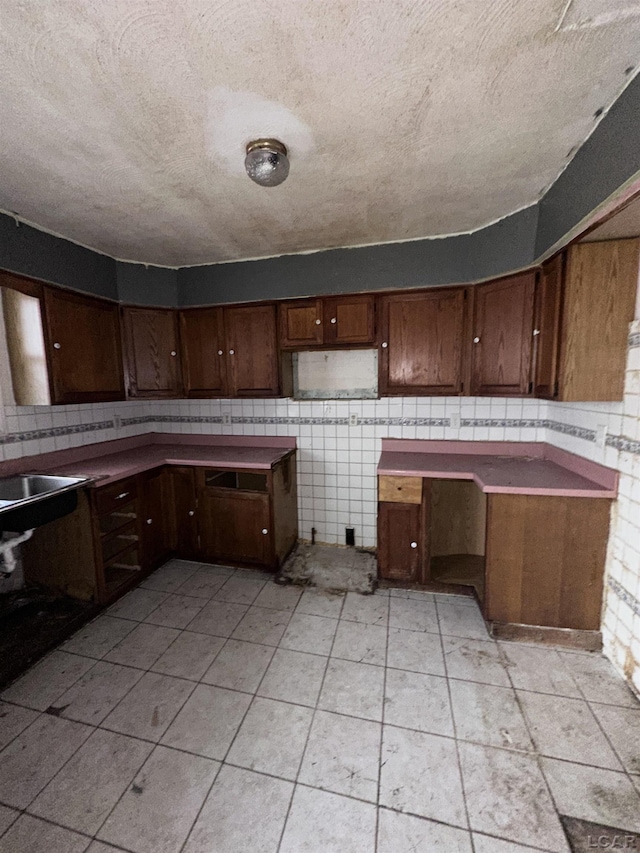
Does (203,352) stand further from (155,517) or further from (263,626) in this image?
(263,626)

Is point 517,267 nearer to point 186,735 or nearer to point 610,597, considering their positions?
point 610,597

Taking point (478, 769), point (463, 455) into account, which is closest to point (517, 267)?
point (463, 455)

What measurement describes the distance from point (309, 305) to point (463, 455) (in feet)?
5.35

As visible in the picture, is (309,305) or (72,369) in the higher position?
(309,305)

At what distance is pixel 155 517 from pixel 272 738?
181cm

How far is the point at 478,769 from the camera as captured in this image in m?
1.35

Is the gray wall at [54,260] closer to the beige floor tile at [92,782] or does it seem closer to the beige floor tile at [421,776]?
the beige floor tile at [92,782]

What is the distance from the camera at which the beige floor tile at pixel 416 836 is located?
112 centimetres

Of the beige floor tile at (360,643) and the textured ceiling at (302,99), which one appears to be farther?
the beige floor tile at (360,643)

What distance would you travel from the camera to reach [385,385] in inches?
104

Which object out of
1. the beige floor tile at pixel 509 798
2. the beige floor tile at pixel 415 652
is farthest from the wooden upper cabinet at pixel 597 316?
the beige floor tile at pixel 509 798

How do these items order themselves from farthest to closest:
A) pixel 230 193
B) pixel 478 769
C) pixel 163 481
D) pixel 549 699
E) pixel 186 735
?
pixel 163 481 → pixel 230 193 → pixel 549 699 → pixel 186 735 → pixel 478 769

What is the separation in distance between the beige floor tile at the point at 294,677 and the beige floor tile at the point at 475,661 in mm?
675

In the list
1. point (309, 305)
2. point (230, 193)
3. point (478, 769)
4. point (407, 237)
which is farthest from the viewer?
point (309, 305)
